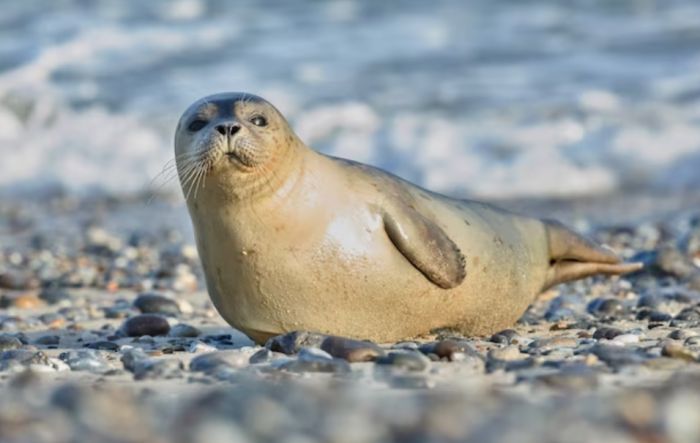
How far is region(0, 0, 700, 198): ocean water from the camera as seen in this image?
12.5 m

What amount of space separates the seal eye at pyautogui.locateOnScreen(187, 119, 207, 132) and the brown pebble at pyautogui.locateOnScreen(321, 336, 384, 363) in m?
0.86

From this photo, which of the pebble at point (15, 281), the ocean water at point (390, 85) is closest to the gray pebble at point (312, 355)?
the pebble at point (15, 281)

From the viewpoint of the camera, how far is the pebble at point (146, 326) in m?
5.46

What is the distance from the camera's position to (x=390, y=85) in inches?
587

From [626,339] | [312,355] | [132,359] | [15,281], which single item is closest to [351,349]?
[312,355]

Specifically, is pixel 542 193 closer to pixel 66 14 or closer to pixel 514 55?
pixel 514 55

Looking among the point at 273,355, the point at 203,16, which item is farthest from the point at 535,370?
the point at 203,16

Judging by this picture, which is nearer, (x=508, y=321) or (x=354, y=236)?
(x=354, y=236)

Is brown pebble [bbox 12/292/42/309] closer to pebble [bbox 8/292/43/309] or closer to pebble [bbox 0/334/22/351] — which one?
pebble [bbox 8/292/43/309]

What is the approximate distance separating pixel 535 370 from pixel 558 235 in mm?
1953

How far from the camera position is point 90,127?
47.2 ft

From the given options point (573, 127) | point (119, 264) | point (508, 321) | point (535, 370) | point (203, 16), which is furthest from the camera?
point (203, 16)

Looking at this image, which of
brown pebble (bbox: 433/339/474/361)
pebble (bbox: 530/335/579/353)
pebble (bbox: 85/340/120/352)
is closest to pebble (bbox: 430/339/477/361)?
→ brown pebble (bbox: 433/339/474/361)

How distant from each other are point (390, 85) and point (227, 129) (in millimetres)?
10504
